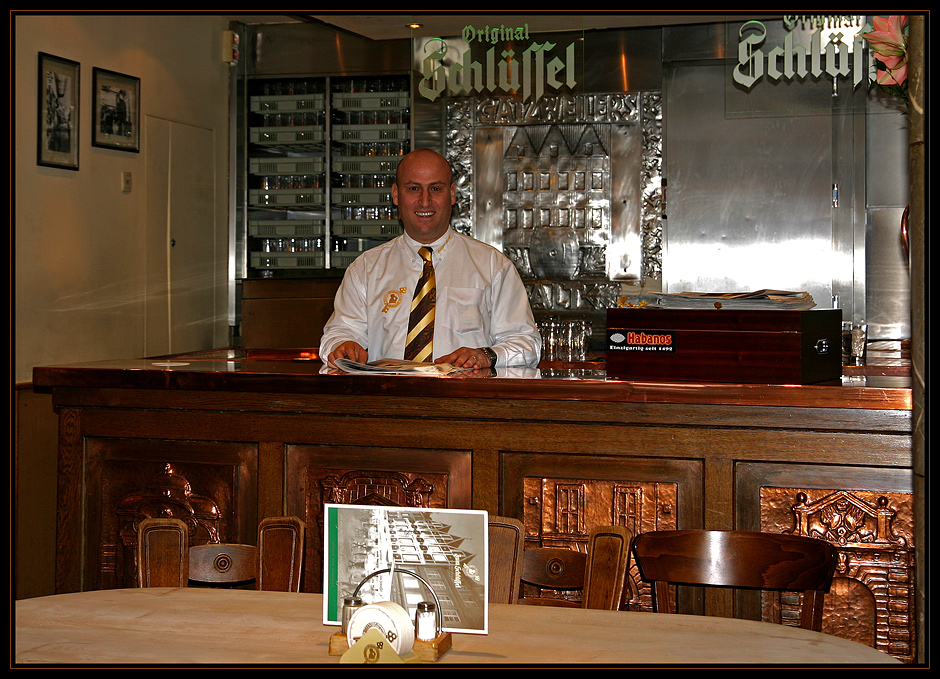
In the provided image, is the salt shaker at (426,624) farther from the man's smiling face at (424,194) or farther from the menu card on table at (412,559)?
the man's smiling face at (424,194)

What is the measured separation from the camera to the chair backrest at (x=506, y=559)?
1.75 meters

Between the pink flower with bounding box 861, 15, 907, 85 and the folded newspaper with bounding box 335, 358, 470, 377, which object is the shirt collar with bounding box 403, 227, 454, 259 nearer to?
the folded newspaper with bounding box 335, 358, 470, 377

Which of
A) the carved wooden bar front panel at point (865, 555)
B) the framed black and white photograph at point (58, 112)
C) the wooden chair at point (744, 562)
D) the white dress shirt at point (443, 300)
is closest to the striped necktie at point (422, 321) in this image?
the white dress shirt at point (443, 300)

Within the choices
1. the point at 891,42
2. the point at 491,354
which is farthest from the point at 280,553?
the point at 891,42

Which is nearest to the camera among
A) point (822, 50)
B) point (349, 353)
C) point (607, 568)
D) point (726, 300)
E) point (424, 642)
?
point (424, 642)

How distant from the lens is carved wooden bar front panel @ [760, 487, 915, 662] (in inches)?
91.9

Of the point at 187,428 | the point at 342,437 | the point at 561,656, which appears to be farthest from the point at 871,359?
the point at 561,656

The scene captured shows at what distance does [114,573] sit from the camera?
9.23ft

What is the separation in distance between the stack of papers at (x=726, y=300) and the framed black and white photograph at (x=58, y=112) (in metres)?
2.91

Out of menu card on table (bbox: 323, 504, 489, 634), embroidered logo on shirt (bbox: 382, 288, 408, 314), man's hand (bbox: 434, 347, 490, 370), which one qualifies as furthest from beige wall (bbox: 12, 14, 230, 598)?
menu card on table (bbox: 323, 504, 489, 634)

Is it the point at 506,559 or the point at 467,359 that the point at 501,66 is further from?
the point at 506,559

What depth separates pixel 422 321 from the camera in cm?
320

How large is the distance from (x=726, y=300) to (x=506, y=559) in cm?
106

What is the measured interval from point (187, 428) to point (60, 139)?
2.23 meters
